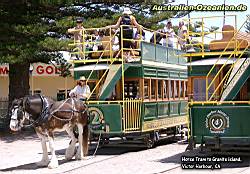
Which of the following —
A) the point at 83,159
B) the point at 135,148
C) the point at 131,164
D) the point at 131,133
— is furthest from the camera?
the point at 135,148

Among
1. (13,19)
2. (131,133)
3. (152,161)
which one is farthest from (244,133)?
(13,19)

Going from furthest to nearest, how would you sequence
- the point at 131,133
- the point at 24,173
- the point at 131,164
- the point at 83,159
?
the point at 131,133, the point at 83,159, the point at 131,164, the point at 24,173

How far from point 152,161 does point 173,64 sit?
590 centimetres

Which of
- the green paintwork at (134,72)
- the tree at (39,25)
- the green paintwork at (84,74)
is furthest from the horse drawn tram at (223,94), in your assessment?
the tree at (39,25)

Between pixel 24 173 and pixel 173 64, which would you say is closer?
pixel 24 173

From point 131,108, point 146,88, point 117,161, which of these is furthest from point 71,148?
point 146,88

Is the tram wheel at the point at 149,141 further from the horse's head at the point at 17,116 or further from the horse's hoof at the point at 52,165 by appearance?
the horse's head at the point at 17,116

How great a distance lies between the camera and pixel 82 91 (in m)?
15.1

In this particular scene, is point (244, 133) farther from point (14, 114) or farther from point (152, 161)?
point (14, 114)

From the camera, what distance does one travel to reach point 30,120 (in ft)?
41.9

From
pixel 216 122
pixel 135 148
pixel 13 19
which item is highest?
pixel 13 19

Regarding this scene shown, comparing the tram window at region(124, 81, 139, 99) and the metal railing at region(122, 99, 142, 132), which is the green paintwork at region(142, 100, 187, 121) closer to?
the metal railing at region(122, 99, 142, 132)

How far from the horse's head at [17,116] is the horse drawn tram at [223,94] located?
4284 millimetres

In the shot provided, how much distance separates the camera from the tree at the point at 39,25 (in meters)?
21.0
